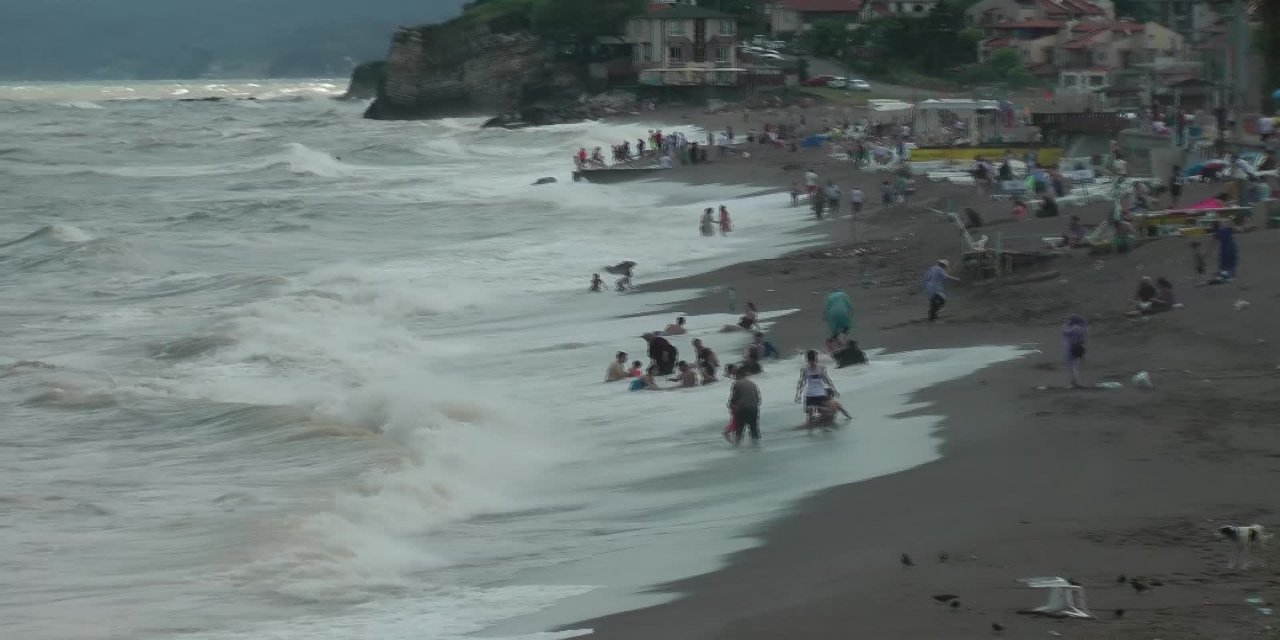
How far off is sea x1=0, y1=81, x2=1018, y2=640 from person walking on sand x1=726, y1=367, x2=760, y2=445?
0.21m

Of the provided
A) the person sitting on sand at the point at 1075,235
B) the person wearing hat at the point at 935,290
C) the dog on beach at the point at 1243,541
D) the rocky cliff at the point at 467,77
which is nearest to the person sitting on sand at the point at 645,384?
the person wearing hat at the point at 935,290

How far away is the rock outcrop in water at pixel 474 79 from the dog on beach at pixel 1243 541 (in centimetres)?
8639

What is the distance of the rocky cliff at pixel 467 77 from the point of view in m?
103

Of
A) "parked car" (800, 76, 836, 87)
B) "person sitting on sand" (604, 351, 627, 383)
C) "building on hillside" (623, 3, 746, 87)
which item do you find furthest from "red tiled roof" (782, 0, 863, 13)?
"person sitting on sand" (604, 351, 627, 383)

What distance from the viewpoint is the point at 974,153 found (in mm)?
45125

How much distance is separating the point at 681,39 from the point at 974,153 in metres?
58.1

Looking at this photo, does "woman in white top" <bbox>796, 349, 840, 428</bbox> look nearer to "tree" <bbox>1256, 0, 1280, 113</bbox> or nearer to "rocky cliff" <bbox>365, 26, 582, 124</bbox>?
"tree" <bbox>1256, 0, 1280, 113</bbox>

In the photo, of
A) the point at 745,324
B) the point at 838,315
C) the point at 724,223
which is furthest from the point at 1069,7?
the point at 838,315

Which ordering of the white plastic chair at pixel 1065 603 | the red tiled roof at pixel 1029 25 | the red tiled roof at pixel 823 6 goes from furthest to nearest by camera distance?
the red tiled roof at pixel 823 6
the red tiled roof at pixel 1029 25
the white plastic chair at pixel 1065 603

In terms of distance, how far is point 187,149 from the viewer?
81250 millimetres

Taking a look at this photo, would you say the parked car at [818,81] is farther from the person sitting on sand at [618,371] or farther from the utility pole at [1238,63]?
the person sitting on sand at [618,371]

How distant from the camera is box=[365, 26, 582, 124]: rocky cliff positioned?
339 ft

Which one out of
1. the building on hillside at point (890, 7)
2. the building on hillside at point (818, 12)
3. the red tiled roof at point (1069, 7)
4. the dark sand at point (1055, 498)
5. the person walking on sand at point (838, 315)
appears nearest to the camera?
the dark sand at point (1055, 498)

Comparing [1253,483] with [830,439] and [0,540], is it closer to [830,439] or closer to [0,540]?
[830,439]
